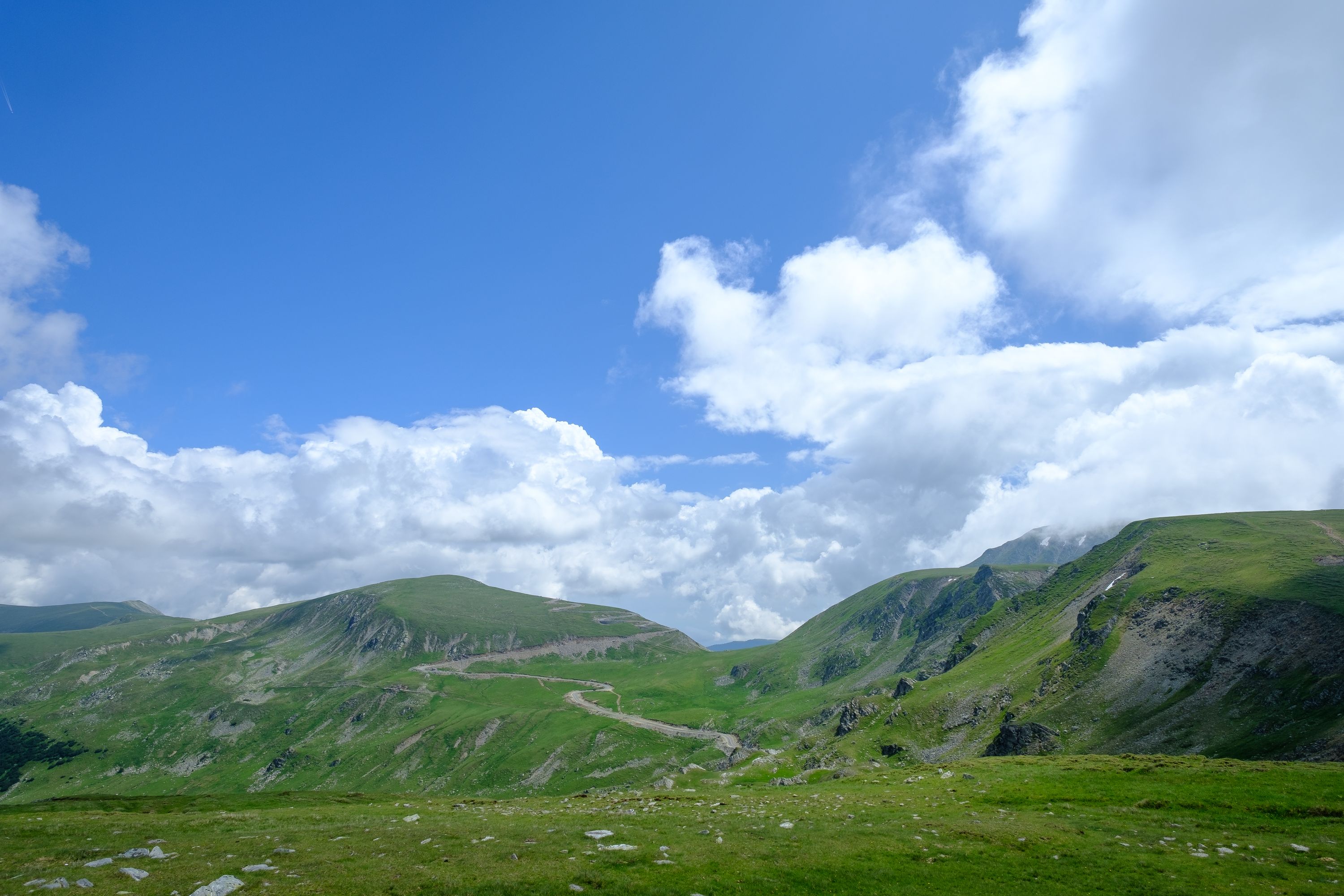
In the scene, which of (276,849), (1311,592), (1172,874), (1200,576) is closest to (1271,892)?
(1172,874)

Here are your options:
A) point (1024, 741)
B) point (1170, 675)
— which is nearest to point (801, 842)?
point (1024, 741)

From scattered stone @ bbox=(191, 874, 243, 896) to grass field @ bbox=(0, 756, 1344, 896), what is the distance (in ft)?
1.92

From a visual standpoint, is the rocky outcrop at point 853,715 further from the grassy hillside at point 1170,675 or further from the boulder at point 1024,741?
the boulder at point 1024,741

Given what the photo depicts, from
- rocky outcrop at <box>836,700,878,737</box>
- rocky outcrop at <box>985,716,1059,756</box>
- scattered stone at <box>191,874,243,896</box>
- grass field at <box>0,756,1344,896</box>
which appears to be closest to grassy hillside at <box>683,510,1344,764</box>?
rocky outcrop at <box>985,716,1059,756</box>

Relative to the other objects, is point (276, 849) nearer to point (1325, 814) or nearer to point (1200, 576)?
point (1325, 814)

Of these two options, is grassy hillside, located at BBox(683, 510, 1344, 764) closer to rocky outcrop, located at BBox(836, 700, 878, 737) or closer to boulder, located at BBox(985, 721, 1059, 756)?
boulder, located at BBox(985, 721, 1059, 756)

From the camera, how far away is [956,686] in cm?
14562

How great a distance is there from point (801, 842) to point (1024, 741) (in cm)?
9264

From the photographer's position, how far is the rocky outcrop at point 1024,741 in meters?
102

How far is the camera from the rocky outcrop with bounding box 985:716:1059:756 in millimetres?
102125

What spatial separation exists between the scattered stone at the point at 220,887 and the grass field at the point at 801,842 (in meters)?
0.58

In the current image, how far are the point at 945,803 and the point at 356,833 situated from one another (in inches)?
1676

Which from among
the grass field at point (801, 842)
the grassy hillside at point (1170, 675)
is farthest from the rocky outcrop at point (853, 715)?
the grass field at point (801, 842)

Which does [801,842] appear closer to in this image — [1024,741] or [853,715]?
[1024,741]
